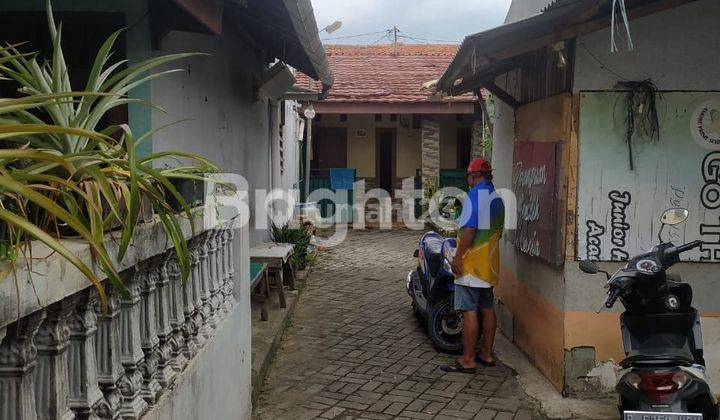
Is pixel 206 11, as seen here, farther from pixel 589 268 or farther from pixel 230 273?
pixel 589 268

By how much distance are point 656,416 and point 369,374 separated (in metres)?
2.74

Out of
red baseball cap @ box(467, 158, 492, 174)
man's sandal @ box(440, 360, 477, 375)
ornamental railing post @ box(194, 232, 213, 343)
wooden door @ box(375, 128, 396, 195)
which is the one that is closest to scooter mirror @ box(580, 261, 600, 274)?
red baseball cap @ box(467, 158, 492, 174)

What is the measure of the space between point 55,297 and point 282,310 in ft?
19.8

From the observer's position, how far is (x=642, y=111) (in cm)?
488

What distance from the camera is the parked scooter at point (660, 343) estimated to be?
3.62 meters

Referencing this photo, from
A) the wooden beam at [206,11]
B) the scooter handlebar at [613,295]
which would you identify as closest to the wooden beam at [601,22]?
Answer: the scooter handlebar at [613,295]

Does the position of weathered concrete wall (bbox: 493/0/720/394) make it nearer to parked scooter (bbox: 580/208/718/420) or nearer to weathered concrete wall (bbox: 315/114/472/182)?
parked scooter (bbox: 580/208/718/420)

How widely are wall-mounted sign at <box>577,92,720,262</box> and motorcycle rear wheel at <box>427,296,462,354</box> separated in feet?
5.82

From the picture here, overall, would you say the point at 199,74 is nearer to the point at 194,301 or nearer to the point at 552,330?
the point at 194,301

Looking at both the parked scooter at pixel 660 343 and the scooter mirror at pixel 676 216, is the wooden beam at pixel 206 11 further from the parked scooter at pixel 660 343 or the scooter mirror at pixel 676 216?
the scooter mirror at pixel 676 216

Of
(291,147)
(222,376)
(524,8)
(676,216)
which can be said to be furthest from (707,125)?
(291,147)

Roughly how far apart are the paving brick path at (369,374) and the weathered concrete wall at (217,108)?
1911mm

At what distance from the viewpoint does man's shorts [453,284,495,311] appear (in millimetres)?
5824

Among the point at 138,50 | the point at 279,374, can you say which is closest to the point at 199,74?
the point at 138,50
